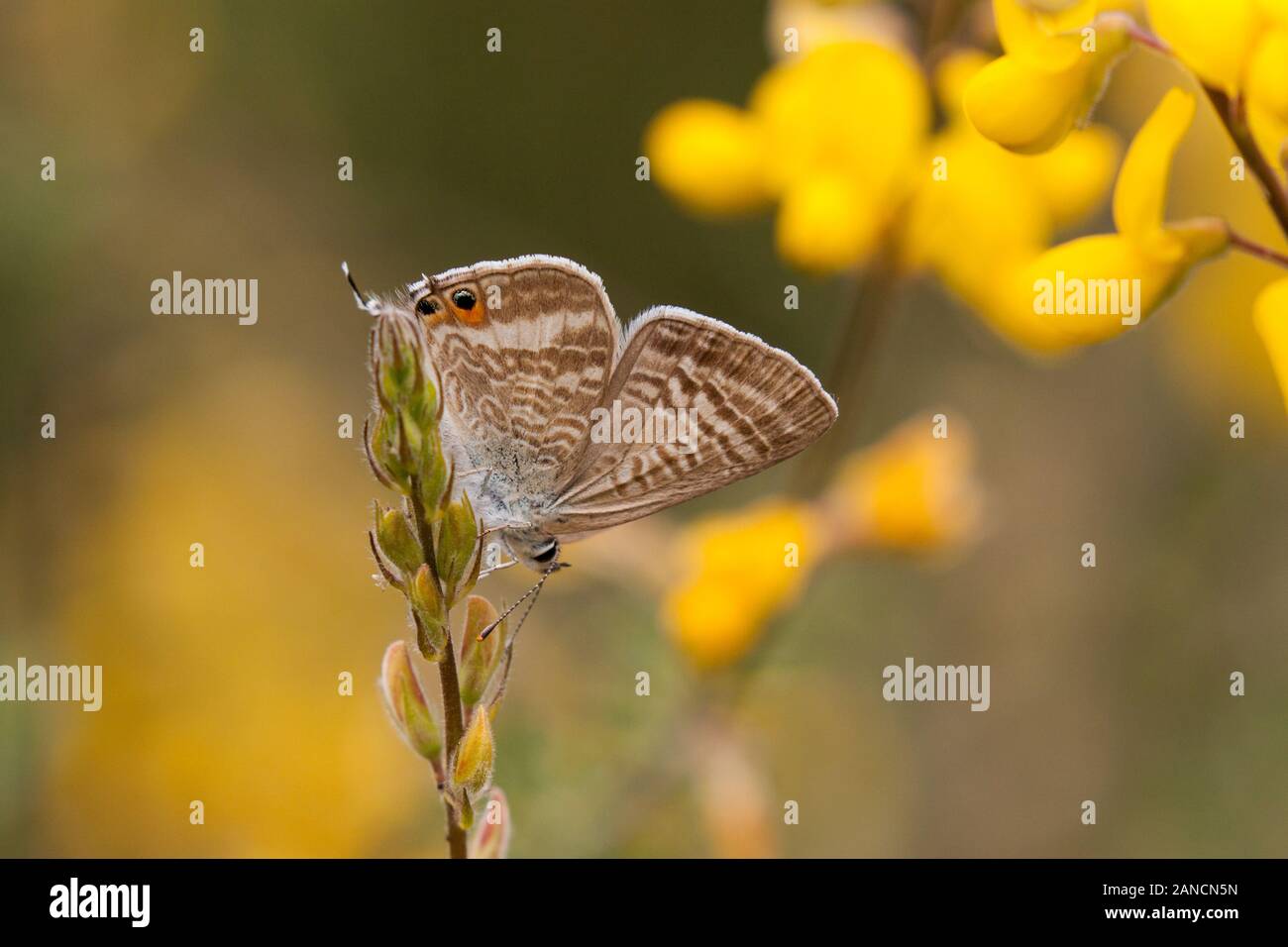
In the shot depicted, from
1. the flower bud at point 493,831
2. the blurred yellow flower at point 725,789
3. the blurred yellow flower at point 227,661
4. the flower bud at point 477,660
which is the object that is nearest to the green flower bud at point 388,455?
the flower bud at point 477,660

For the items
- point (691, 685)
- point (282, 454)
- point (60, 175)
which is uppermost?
point (60, 175)

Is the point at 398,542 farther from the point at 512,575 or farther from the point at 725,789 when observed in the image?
the point at 512,575

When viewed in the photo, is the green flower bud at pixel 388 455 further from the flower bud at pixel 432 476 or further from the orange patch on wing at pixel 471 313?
the orange patch on wing at pixel 471 313

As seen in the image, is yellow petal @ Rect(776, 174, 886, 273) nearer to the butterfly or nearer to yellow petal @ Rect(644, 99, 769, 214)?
yellow petal @ Rect(644, 99, 769, 214)

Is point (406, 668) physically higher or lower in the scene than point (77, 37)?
lower

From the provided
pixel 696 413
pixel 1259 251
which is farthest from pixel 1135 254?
pixel 696 413

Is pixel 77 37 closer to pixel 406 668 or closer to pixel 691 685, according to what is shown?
pixel 691 685
